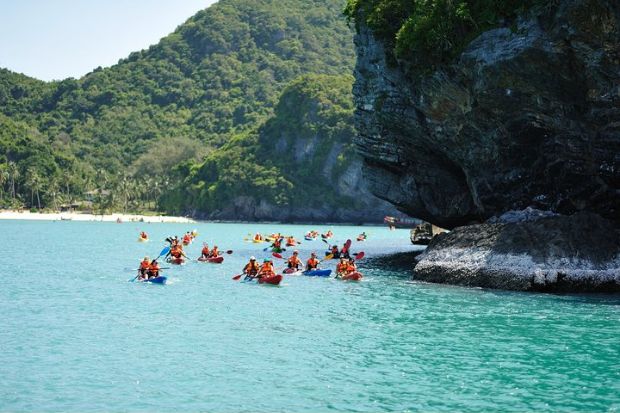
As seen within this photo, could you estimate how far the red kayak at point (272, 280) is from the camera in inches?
1342

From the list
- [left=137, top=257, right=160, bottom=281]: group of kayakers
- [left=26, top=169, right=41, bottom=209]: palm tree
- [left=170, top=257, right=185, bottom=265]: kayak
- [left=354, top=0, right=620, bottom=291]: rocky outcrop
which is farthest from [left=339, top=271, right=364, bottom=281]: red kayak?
[left=26, top=169, right=41, bottom=209]: palm tree

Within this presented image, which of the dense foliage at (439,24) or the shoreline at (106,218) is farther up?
the dense foliage at (439,24)

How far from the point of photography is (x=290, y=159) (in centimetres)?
16488

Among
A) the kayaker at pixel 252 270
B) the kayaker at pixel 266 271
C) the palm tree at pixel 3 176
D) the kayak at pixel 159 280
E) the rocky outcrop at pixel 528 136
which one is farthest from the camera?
the palm tree at pixel 3 176

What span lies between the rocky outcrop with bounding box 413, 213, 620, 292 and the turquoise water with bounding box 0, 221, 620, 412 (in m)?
1.57

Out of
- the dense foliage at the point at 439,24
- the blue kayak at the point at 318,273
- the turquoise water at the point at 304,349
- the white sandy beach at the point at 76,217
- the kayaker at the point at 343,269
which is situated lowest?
the turquoise water at the point at 304,349

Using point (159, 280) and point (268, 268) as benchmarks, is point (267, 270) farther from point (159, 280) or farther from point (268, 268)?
point (159, 280)

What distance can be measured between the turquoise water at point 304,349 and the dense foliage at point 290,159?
405ft

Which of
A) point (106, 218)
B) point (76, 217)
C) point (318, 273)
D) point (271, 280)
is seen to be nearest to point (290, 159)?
point (106, 218)

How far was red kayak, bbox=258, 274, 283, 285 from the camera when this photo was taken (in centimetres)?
3409

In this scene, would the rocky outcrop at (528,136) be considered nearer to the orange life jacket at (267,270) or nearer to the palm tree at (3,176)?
the orange life jacket at (267,270)

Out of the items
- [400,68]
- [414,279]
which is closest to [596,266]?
[414,279]

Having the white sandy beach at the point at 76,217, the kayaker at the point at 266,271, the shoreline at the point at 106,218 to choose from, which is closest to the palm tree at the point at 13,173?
the shoreline at the point at 106,218

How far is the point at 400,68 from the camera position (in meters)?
40.4
